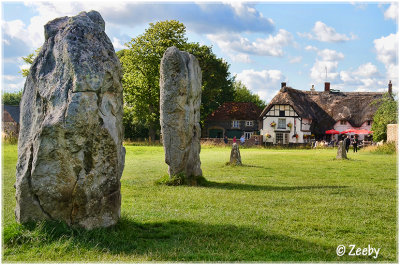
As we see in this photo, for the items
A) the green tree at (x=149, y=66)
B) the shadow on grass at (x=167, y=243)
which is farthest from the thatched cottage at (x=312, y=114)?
the shadow on grass at (x=167, y=243)

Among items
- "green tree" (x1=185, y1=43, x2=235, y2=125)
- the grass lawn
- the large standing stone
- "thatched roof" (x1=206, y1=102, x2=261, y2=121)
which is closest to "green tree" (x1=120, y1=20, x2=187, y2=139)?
"green tree" (x1=185, y1=43, x2=235, y2=125)

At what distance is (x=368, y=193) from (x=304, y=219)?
4.45 m

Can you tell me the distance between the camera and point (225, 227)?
802 cm

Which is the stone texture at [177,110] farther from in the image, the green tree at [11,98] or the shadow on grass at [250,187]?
the green tree at [11,98]

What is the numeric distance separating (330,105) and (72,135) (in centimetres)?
6074

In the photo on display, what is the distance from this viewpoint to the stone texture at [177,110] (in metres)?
13.9

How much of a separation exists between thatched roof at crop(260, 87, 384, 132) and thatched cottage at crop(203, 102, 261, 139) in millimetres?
4493

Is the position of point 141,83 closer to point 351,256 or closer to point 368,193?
point 368,193

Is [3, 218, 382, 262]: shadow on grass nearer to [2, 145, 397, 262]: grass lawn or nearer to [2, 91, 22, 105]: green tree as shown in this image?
[2, 145, 397, 262]: grass lawn

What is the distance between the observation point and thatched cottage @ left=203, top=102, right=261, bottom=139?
6312cm

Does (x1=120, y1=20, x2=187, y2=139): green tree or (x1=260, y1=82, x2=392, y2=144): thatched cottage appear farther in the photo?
(x1=260, y1=82, x2=392, y2=144): thatched cottage

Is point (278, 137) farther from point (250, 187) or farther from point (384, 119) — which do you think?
point (250, 187)

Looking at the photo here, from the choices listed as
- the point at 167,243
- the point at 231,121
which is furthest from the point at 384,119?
the point at 167,243

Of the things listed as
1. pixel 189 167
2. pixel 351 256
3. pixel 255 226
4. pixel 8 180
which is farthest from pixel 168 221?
pixel 8 180
